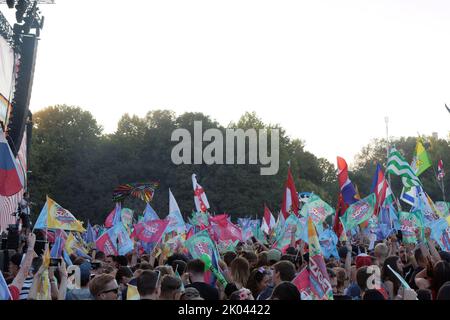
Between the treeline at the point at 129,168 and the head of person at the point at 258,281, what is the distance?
48.2 metres

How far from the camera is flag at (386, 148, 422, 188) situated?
1691 cm

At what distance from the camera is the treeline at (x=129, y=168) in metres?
56.5

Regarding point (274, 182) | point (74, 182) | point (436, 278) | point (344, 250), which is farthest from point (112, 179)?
point (436, 278)

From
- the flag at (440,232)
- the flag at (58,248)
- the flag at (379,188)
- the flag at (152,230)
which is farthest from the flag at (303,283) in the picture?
the flag at (379,188)

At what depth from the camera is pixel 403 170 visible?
17.2m

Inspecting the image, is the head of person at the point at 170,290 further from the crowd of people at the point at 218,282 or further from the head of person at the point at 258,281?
the head of person at the point at 258,281

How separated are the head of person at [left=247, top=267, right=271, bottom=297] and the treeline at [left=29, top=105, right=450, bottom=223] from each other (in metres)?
48.2

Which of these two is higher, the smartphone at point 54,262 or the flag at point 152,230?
the flag at point 152,230

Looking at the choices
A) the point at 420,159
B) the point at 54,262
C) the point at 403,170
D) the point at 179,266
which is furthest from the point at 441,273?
the point at 420,159

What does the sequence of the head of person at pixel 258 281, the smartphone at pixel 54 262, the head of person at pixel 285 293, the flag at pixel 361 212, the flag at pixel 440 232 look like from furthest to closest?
the flag at pixel 361 212 < the flag at pixel 440 232 < the head of person at pixel 258 281 < the smartphone at pixel 54 262 < the head of person at pixel 285 293

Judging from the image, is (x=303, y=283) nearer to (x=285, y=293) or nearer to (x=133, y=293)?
(x=285, y=293)

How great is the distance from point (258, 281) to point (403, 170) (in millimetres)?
10682

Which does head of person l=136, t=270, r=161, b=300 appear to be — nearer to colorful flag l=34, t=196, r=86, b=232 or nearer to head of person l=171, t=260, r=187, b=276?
head of person l=171, t=260, r=187, b=276
